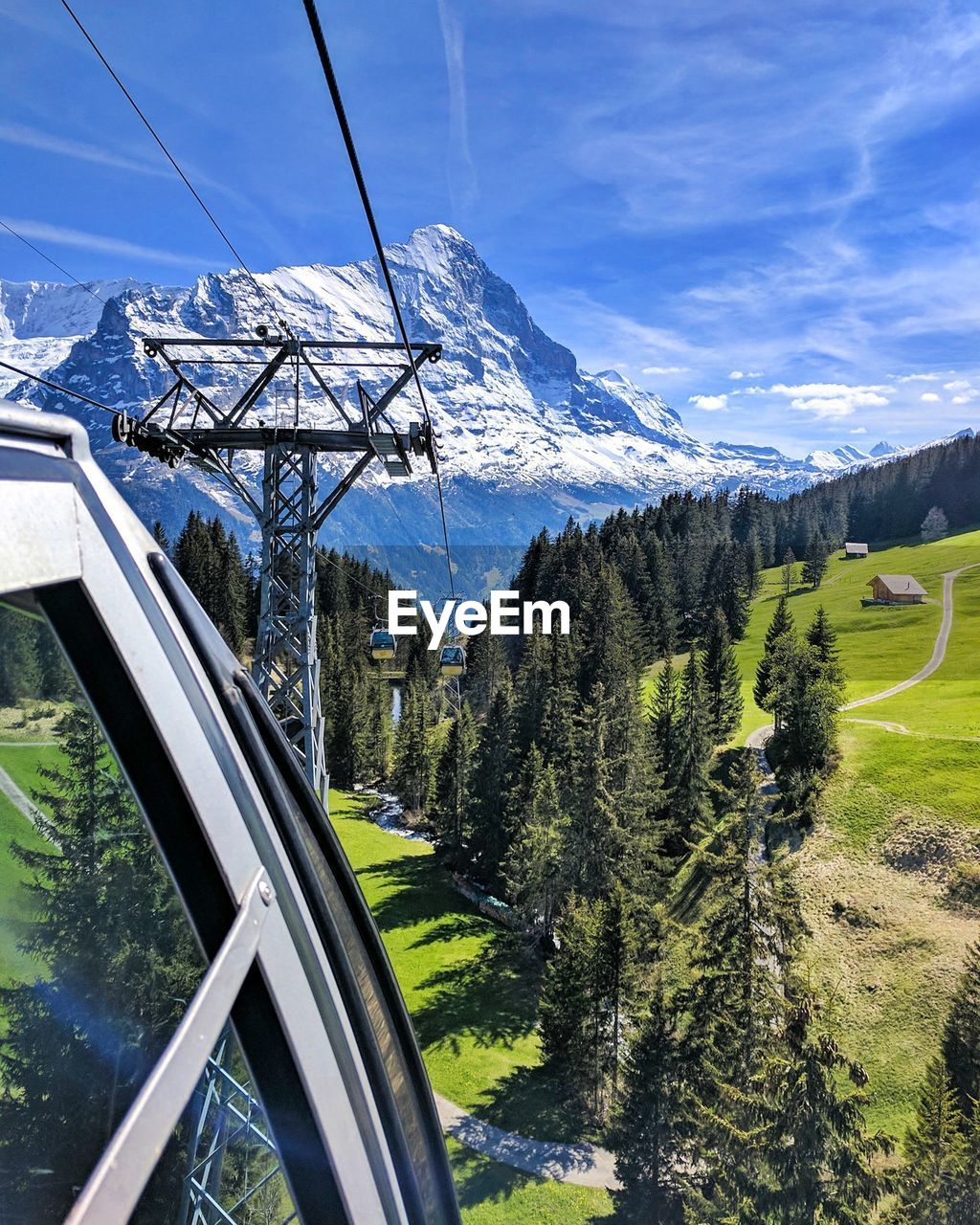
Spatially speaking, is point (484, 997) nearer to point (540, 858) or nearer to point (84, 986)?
point (540, 858)

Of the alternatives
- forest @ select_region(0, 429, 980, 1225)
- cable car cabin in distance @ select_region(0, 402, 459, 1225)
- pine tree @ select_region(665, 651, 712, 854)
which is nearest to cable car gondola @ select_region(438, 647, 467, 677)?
forest @ select_region(0, 429, 980, 1225)

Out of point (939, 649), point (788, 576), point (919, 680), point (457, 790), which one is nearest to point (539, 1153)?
point (457, 790)

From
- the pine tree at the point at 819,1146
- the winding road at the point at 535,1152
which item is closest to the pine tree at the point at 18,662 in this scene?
the pine tree at the point at 819,1146

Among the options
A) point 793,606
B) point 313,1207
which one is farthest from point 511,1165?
point 793,606

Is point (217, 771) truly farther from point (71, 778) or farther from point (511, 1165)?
point (511, 1165)

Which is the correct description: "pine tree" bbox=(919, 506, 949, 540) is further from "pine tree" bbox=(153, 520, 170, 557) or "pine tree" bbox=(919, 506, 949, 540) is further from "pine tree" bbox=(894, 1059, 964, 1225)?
"pine tree" bbox=(894, 1059, 964, 1225)
